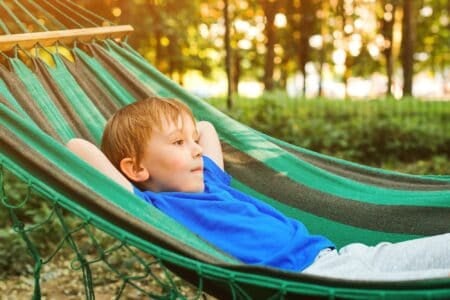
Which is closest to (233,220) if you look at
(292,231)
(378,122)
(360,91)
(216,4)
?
(292,231)

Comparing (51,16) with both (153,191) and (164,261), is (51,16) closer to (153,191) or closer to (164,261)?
(153,191)

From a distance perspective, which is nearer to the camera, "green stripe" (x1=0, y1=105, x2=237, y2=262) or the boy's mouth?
"green stripe" (x1=0, y1=105, x2=237, y2=262)

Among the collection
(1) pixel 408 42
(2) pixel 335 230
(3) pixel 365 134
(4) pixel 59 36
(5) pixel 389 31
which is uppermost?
(4) pixel 59 36

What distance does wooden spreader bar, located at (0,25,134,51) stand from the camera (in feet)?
8.34

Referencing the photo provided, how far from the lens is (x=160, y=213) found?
77.4 inches

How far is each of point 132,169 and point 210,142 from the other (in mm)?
453

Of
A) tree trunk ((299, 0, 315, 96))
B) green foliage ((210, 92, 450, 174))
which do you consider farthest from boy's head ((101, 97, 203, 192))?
tree trunk ((299, 0, 315, 96))

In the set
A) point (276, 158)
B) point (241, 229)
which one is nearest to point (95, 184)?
point (241, 229)

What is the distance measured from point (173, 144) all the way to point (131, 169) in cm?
14

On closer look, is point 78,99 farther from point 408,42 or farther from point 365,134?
point 408,42

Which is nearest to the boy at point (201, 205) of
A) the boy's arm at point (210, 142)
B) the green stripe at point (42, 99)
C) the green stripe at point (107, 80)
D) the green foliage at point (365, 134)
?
the green stripe at point (42, 99)

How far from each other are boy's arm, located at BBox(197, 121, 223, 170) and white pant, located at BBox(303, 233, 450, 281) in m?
0.60

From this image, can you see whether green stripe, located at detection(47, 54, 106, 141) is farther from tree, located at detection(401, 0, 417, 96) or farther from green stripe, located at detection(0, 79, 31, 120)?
tree, located at detection(401, 0, 417, 96)

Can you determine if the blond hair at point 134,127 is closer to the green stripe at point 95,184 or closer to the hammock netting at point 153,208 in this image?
the hammock netting at point 153,208
